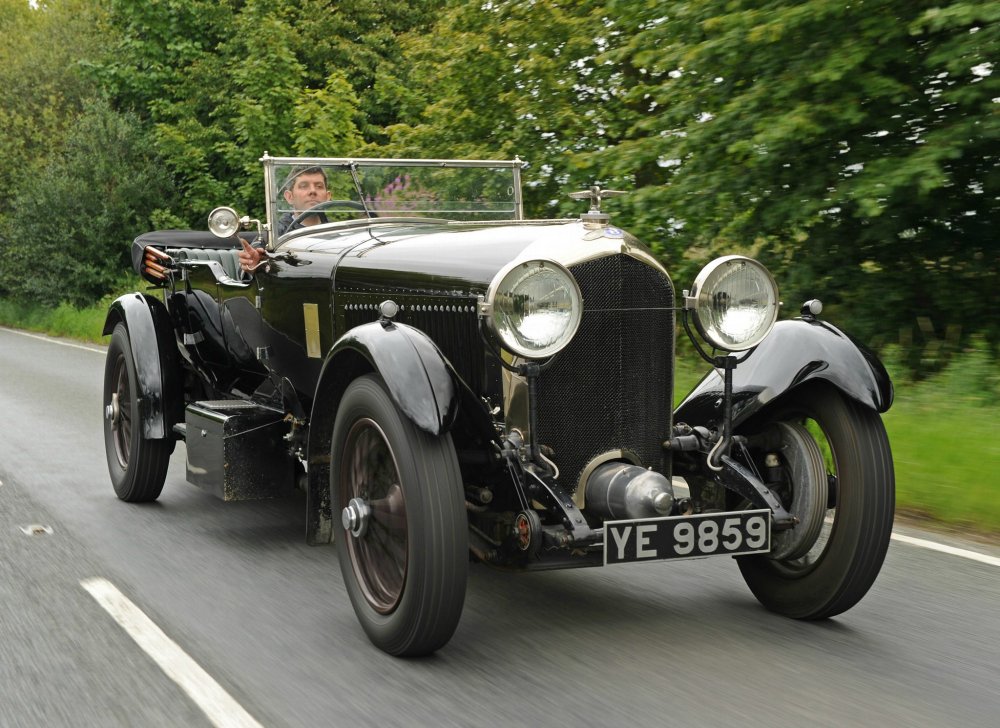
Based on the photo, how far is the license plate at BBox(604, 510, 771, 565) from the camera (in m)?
3.46

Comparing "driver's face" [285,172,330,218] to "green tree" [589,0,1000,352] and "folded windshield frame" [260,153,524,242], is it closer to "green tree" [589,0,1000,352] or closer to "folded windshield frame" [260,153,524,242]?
"folded windshield frame" [260,153,524,242]

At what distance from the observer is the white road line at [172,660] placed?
3168 mm

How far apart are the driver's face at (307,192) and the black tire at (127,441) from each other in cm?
131

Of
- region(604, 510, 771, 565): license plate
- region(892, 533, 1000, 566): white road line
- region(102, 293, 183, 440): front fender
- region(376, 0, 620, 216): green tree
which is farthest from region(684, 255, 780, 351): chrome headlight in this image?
region(376, 0, 620, 216): green tree

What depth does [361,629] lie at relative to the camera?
3.96 meters

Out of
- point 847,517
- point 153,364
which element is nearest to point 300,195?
point 153,364

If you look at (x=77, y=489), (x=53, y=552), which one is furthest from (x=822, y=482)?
(x=77, y=489)

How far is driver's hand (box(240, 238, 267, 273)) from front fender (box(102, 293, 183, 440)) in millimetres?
784

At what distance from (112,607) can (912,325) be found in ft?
23.0

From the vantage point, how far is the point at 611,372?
12.8 feet

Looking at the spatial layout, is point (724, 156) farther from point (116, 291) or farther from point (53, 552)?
point (116, 291)

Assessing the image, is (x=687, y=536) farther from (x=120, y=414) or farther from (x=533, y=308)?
(x=120, y=414)

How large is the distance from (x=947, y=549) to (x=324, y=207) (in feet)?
10.8

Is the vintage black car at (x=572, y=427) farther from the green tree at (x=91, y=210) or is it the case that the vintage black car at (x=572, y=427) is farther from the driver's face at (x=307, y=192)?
the green tree at (x=91, y=210)
